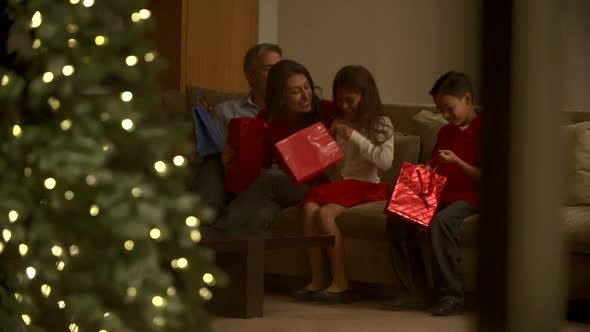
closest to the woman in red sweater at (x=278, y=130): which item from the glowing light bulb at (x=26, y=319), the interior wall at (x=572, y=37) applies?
the glowing light bulb at (x=26, y=319)

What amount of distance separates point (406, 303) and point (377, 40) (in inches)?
96.1

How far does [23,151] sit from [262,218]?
7.57ft

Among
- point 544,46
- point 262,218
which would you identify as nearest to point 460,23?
point 544,46

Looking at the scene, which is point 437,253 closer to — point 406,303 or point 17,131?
point 406,303

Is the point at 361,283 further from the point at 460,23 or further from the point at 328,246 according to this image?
the point at 460,23

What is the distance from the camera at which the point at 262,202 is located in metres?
3.84

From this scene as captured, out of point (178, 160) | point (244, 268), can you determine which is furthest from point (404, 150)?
point (178, 160)

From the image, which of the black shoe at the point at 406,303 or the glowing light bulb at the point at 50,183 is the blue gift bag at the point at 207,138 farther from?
the glowing light bulb at the point at 50,183

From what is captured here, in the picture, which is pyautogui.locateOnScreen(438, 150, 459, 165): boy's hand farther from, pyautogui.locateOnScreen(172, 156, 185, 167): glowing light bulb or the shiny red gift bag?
pyautogui.locateOnScreen(172, 156, 185, 167): glowing light bulb

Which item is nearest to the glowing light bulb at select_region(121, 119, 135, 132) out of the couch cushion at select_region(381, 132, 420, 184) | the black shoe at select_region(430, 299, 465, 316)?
the black shoe at select_region(430, 299, 465, 316)

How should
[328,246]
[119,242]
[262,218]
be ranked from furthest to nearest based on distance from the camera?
[262,218] < [328,246] < [119,242]

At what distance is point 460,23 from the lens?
432mm

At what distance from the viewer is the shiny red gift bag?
3.41 m

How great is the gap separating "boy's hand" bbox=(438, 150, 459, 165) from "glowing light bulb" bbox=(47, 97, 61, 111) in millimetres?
2062
